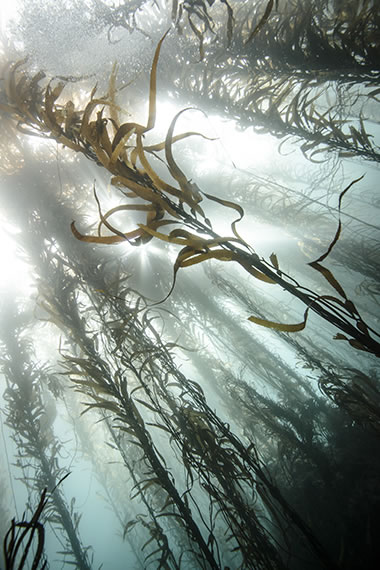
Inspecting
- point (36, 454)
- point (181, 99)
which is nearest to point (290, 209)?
point (181, 99)

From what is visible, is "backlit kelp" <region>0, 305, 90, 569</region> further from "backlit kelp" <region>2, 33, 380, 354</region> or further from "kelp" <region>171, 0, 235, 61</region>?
"kelp" <region>171, 0, 235, 61</region>

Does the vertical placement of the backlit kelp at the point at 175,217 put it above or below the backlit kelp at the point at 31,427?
below

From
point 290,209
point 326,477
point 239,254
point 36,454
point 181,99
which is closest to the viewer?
point 239,254

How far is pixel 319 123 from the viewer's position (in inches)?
85.2

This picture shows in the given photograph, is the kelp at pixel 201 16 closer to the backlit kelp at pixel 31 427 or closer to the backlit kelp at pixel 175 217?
the backlit kelp at pixel 175 217

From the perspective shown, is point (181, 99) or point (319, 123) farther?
point (181, 99)

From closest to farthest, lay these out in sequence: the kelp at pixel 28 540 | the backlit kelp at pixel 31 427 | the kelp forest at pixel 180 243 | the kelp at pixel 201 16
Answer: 1. the kelp at pixel 28 540
2. the kelp forest at pixel 180 243
3. the kelp at pixel 201 16
4. the backlit kelp at pixel 31 427

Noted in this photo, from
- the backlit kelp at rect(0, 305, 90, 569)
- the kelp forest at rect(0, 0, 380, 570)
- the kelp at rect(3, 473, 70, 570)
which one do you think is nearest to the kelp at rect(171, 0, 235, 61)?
the kelp forest at rect(0, 0, 380, 570)

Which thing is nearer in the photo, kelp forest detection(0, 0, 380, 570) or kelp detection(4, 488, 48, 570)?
kelp detection(4, 488, 48, 570)

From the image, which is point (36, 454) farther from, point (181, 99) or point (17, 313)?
point (181, 99)

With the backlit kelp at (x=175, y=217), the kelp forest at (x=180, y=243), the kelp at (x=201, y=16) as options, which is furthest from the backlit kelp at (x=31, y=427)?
the kelp at (x=201, y=16)

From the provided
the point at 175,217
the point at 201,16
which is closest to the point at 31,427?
the point at 175,217

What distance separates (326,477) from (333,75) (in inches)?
192

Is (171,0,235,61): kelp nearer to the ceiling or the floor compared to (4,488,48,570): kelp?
nearer to the ceiling
